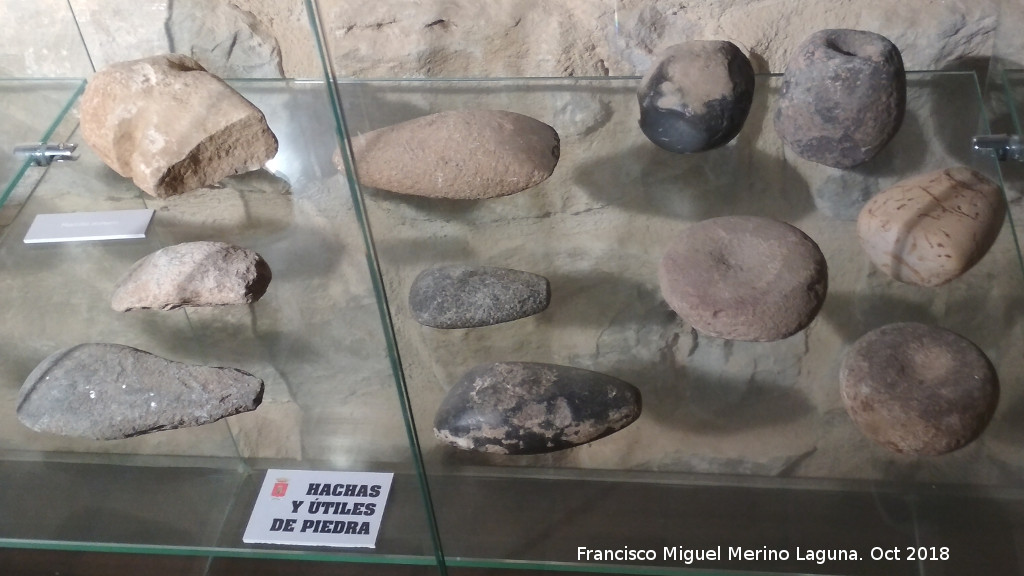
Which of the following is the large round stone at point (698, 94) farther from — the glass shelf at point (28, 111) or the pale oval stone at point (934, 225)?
the glass shelf at point (28, 111)

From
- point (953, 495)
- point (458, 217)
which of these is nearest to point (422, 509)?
point (458, 217)

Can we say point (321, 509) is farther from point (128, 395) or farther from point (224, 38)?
point (224, 38)

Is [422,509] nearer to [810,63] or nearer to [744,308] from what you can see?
[744,308]

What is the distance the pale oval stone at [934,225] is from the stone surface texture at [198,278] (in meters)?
0.66

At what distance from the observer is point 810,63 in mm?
893

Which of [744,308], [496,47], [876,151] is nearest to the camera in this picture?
[744,308]

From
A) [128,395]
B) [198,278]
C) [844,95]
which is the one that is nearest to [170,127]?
[198,278]

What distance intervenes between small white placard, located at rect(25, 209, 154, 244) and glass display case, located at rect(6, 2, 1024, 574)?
0.01 meters

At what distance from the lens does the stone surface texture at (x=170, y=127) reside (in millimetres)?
878

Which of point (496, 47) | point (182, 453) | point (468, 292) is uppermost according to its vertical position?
point (496, 47)

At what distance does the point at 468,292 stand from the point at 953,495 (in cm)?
55

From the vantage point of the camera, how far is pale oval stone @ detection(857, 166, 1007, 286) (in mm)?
862

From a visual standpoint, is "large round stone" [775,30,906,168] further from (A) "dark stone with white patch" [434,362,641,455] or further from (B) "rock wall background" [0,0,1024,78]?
(A) "dark stone with white patch" [434,362,641,455]

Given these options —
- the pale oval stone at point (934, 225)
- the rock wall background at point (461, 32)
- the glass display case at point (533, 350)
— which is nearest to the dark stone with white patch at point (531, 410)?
the glass display case at point (533, 350)
